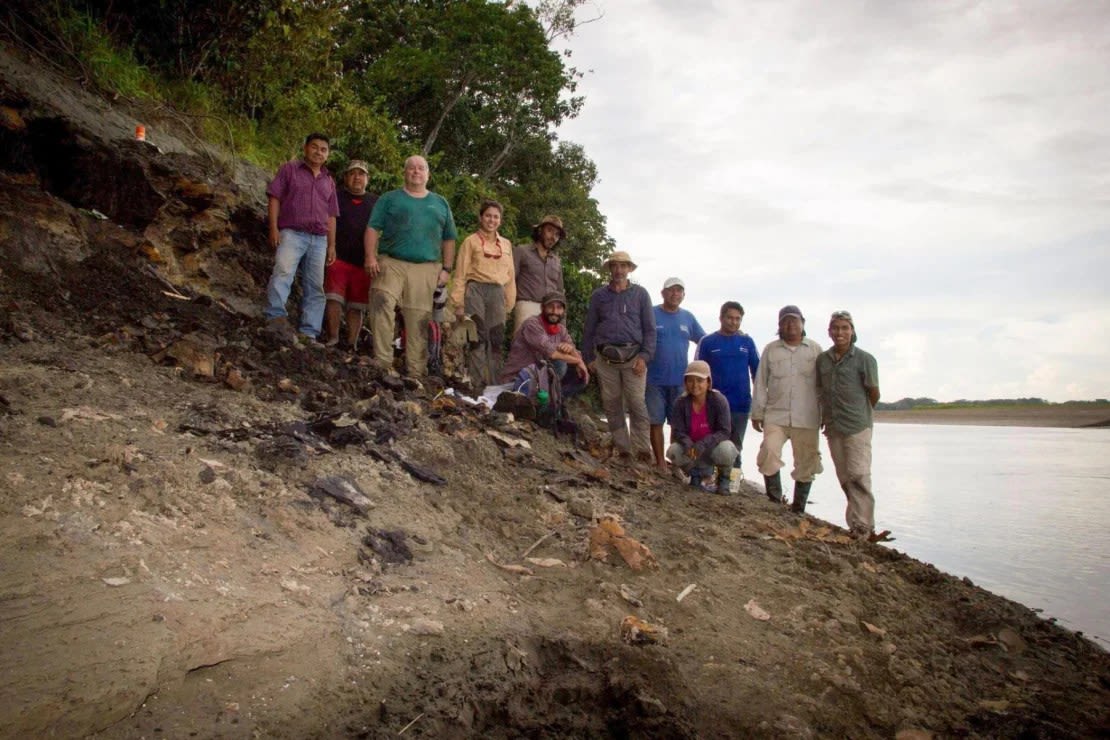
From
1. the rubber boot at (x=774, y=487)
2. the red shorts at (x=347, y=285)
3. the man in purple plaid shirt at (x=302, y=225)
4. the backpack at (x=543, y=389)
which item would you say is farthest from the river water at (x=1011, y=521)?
the man in purple plaid shirt at (x=302, y=225)

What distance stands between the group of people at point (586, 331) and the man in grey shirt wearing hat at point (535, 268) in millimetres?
13

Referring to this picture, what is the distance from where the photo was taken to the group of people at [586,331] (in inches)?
236

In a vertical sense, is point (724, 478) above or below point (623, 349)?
below

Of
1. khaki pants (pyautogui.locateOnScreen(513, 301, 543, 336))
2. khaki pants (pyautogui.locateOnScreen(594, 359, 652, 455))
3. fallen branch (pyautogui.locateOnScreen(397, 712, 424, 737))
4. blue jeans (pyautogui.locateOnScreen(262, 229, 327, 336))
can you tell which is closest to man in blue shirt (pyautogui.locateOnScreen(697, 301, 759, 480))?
khaki pants (pyautogui.locateOnScreen(594, 359, 652, 455))

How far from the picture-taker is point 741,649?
3.22m

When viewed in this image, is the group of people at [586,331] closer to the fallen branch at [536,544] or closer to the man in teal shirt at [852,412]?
the man in teal shirt at [852,412]

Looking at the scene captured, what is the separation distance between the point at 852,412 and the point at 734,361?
3.92 ft

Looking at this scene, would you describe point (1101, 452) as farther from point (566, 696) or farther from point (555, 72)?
point (566, 696)

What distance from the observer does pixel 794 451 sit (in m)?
6.47

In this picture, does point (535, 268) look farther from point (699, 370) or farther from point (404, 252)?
point (699, 370)

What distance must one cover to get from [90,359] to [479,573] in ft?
8.48

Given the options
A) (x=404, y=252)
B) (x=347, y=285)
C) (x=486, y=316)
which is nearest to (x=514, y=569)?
(x=404, y=252)

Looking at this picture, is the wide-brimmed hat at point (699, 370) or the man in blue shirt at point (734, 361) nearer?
the wide-brimmed hat at point (699, 370)

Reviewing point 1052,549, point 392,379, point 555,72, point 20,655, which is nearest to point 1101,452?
point 1052,549
